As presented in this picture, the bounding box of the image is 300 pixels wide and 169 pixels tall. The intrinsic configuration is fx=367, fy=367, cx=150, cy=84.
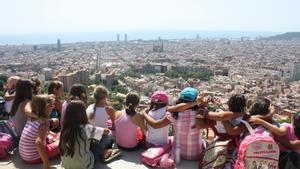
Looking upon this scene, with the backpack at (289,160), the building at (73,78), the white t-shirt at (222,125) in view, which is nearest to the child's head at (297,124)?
the backpack at (289,160)

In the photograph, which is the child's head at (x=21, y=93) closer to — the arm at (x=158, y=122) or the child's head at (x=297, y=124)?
the arm at (x=158, y=122)

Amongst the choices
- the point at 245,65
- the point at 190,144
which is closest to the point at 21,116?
the point at 190,144

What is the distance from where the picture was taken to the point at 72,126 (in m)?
2.89

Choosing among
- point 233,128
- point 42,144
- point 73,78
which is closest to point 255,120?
point 233,128

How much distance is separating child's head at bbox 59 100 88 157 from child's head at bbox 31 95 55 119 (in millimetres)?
→ 311

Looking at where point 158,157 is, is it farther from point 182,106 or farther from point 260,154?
point 260,154

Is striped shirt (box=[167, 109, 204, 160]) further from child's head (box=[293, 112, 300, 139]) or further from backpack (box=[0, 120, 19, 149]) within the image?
backpack (box=[0, 120, 19, 149])

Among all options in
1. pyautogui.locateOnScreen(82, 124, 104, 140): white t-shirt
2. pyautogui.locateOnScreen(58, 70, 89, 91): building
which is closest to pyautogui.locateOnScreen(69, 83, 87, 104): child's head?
pyautogui.locateOnScreen(82, 124, 104, 140): white t-shirt

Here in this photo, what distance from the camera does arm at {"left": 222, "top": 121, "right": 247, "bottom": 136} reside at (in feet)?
9.48

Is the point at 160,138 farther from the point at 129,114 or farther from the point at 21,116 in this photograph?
the point at 21,116

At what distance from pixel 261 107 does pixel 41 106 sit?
1812 mm

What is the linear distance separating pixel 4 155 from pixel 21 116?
0.39 metres

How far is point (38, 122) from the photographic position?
3135mm

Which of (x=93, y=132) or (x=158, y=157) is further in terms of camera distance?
(x=158, y=157)
